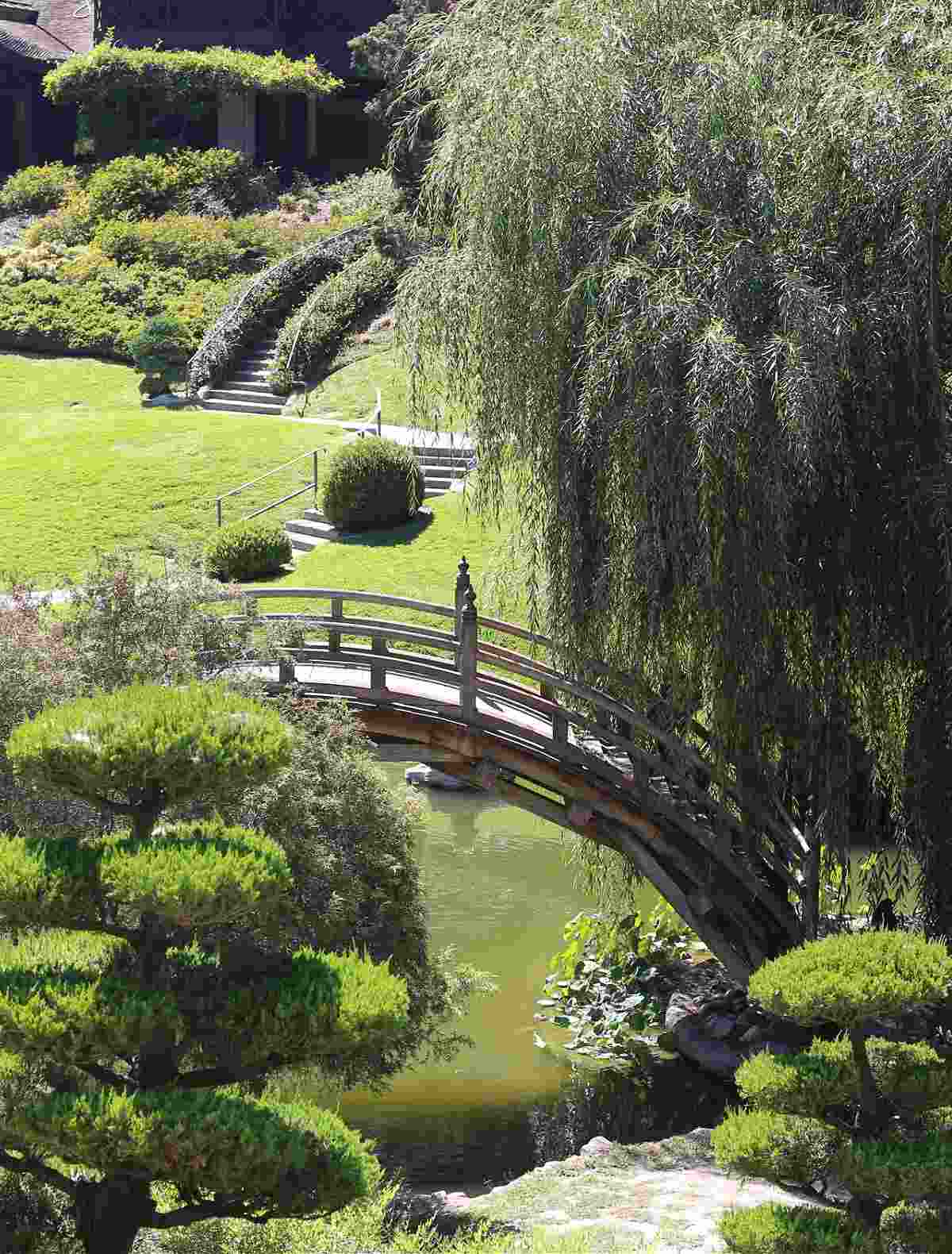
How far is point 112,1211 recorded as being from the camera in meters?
9.38

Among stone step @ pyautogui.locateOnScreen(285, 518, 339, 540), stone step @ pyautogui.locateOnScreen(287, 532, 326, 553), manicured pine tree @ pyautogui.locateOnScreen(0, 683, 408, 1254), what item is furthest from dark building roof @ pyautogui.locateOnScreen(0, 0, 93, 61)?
manicured pine tree @ pyautogui.locateOnScreen(0, 683, 408, 1254)

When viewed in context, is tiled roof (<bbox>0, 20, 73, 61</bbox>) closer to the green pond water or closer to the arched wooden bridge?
the green pond water

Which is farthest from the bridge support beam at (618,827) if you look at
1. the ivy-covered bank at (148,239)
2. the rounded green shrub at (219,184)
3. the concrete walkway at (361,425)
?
the rounded green shrub at (219,184)

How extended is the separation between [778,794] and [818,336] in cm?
458

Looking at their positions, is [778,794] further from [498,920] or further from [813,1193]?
[498,920]

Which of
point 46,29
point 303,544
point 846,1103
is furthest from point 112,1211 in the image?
point 46,29

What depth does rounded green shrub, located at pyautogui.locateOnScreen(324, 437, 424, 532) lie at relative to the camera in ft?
91.8

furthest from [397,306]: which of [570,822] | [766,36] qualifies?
[570,822]

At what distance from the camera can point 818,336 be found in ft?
40.6

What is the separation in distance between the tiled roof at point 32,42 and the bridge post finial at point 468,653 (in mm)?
41530

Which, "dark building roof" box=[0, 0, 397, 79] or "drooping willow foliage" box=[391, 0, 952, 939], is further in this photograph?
"dark building roof" box=[0, 0, 397, 79]

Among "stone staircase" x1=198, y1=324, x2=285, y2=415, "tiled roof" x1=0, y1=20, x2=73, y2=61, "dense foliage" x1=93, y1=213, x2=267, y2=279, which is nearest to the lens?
"stone staircase" x1=198, y1=324, x2=285, y2=415

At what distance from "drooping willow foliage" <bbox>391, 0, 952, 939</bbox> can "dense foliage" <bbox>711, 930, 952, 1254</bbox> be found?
4145 mm

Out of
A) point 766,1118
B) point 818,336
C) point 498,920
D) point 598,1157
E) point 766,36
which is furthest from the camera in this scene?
point 498,920
